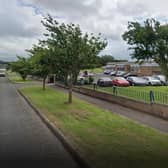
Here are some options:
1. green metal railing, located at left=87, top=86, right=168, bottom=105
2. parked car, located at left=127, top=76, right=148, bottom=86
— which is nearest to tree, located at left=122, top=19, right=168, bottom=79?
green metal railing, located at left=87, top=86, right=168, bottom=105

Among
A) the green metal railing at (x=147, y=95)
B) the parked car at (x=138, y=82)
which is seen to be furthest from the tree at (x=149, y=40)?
the parked car at (x=138, y=82)

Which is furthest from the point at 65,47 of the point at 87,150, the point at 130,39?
the point at 87,150

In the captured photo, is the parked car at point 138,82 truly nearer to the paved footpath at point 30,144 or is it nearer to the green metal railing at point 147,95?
the green metal railing at point 147,95

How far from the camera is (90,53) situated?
21.6m

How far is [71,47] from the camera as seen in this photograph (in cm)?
2127

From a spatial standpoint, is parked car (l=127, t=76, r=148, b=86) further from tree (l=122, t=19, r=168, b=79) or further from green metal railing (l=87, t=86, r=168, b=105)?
green metal railing (l=87, t=86, r=168, b=105)

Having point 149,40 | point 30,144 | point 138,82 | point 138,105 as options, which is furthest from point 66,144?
point 138,82

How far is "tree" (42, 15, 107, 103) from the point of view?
21.3 metres

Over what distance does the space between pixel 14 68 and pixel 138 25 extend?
40930mm

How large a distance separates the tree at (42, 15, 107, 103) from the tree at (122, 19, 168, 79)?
19.6ft

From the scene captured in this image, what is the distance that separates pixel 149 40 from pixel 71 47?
9.03 meters

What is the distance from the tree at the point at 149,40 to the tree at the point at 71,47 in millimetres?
5964

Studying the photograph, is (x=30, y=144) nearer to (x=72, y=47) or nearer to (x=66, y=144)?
(x=66, y=144)

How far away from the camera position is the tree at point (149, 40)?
2631 centimetres
